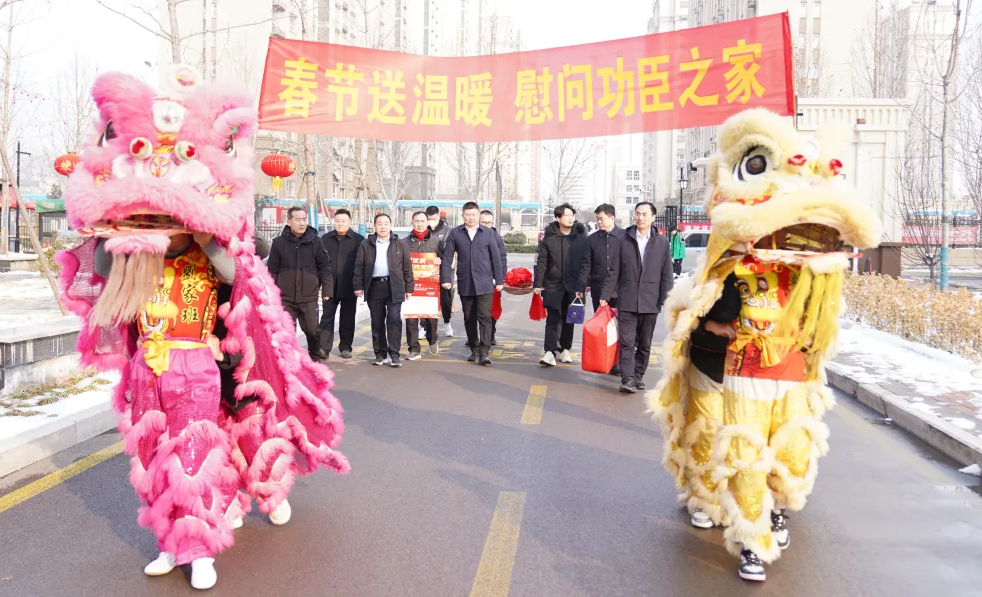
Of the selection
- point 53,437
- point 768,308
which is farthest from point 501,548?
point 53,437

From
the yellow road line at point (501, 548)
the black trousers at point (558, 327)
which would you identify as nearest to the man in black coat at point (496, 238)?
the black trousers at point (558, 327)

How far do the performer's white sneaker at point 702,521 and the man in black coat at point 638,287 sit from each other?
3.71 meters

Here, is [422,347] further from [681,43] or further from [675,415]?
[675,415]

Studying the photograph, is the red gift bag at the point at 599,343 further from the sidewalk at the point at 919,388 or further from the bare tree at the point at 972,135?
the bare tree at the point at 972,135

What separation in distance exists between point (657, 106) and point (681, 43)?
2.37ft

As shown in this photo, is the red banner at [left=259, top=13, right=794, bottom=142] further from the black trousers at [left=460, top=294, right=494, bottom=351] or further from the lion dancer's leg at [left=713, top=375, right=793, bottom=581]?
the lion dancer's leg at [left=713, top=375, right=793, bottom=581]

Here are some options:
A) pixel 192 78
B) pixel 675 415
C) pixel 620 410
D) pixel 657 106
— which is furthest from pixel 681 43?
pixel 192 78

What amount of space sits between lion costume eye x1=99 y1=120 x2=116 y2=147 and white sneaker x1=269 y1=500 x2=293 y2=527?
6.61 feet

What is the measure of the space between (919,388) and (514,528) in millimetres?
5148

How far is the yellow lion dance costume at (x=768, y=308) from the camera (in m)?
3.40

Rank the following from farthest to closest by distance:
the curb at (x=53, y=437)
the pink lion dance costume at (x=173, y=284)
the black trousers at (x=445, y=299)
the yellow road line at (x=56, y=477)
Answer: the black trousers at (x=445, y=299)
the curb at (x=53, y=437)
the yellow road line at (x=56, y=477)
the pink lion dance costume at (x=173, y=284)

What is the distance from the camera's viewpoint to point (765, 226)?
10.9 ft

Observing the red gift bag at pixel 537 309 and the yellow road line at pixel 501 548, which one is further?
the red gift bag at pixel 537 309

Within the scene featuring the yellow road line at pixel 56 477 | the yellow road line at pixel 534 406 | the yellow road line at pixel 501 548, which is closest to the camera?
the yellow road line at pixel 501 548
